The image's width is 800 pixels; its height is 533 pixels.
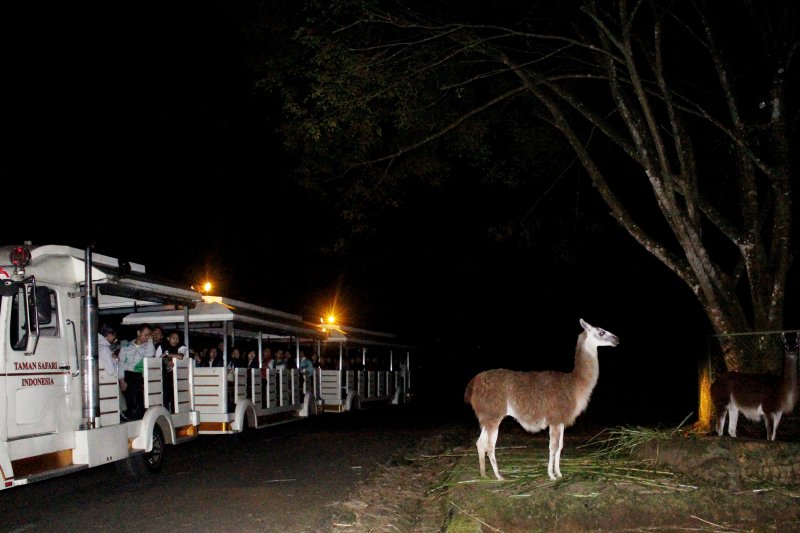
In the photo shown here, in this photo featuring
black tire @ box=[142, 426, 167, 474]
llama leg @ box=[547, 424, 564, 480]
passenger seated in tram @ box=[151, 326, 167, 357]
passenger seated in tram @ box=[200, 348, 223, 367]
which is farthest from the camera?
passenger seated in tram @ box=[200, 348, 223, 367]

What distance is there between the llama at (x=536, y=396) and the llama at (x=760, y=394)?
2.38 meters

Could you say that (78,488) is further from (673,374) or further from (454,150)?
(673,374)

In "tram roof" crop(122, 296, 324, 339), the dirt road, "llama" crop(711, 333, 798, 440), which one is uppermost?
"tram roof" crop(122, 296, 324, 339)

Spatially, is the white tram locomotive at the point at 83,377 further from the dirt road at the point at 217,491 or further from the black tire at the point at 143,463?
the dirt road at the point at 217,491

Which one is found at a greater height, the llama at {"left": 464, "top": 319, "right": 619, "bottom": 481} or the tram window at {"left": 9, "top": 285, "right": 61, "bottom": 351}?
the tram window at {"left": 9, "top": 285, "right": 61, "bottom": 351}

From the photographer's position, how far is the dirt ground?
8.36 metres

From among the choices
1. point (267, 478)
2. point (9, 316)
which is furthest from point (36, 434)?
point (267, 478)

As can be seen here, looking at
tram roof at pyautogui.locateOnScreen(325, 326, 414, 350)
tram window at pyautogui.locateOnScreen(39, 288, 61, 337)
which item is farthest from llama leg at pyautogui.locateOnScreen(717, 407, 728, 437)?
tram roof at pyautogui.locateOnScreen(325, 326, 414, 350)

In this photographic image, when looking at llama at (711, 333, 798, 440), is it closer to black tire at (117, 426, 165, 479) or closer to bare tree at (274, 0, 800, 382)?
bare tree at (274, 0, 800, 382)

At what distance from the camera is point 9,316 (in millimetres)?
A: 9406

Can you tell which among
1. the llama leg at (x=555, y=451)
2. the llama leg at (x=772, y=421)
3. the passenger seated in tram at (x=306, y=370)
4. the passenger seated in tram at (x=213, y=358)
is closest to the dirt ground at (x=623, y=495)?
the llama leg at (x=555, y=451)

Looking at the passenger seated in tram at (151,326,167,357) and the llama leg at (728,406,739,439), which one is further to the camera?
the passenger seated in tram at (151,326,167,357)

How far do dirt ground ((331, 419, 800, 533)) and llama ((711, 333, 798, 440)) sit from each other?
40.4 inches

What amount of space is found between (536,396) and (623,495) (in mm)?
1987
